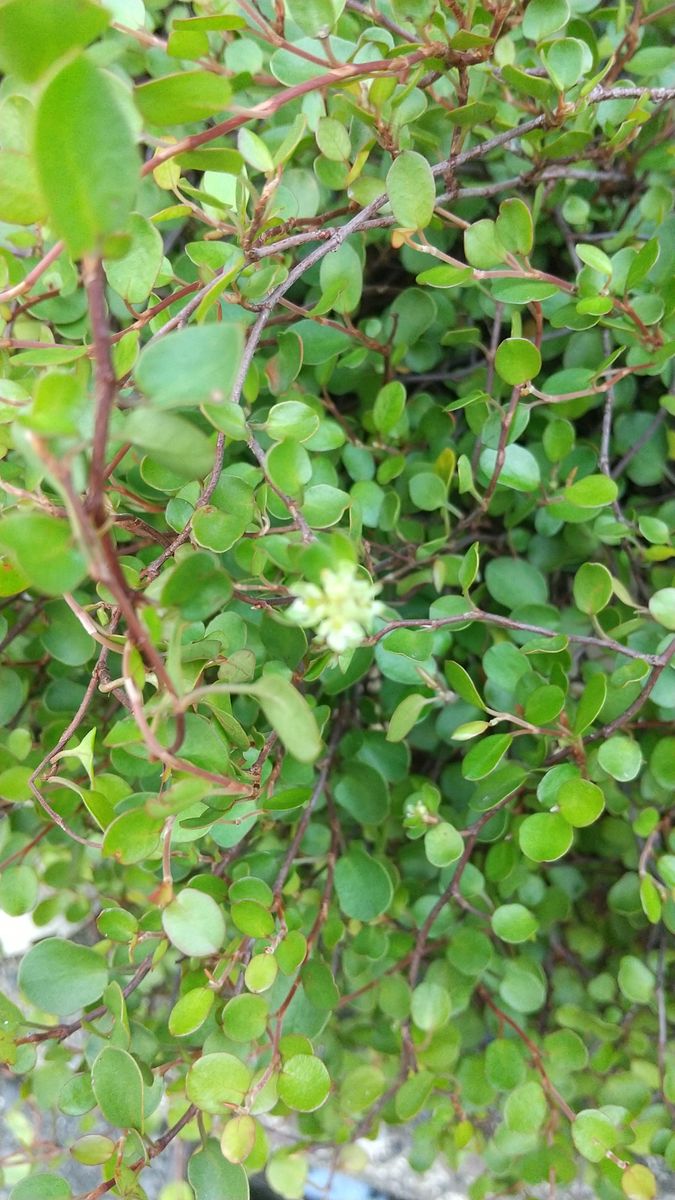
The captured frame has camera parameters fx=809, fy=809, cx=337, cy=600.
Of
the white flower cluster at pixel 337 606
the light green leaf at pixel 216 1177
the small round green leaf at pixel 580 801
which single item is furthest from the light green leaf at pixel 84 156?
the light green leaf at pixel 216 1177

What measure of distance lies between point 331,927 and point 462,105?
581 millimetres

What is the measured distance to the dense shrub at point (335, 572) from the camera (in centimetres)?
35

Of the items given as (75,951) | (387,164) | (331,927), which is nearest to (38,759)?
(75,951)

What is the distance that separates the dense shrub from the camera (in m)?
0.35

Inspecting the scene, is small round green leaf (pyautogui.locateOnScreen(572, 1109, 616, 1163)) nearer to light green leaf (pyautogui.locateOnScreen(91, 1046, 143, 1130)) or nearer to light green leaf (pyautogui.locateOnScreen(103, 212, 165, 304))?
light green leaf (pyautogui.locateOnScreen(91, 1046, 143, 1130))

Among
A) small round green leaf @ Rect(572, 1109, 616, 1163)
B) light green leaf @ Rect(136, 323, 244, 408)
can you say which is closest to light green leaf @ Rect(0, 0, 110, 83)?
light green leaf @ Rect(136, 323, 244, 408)

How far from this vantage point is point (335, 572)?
323mm

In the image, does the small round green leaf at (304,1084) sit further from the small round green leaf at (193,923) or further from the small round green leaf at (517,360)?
the small round green leaf at (517,360)

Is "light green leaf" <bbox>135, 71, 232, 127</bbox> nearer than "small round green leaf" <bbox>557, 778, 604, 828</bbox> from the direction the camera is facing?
Yes

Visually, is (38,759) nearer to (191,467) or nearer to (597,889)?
(191,467)

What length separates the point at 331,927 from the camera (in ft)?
2.03

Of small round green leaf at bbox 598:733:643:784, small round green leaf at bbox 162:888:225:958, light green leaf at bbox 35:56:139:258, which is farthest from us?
small round green leaf at bbox 598:733:643:784

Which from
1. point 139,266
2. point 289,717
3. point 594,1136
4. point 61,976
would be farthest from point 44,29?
point 594,1136

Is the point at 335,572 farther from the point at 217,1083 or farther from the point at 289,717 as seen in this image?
the point at 217,1083
